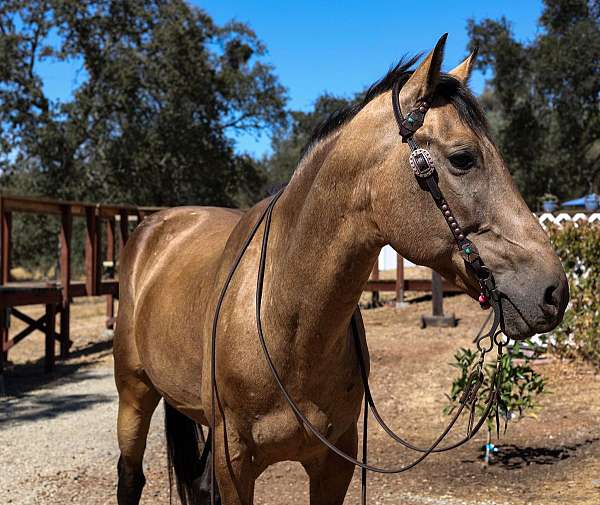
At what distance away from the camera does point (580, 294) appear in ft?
23.6

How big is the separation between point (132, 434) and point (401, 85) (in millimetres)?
2425

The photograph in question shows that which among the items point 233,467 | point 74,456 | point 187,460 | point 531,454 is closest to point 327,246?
point 233,467

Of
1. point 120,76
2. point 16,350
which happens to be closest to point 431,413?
point 16,350

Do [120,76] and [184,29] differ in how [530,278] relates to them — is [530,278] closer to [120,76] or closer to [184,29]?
[120,76]

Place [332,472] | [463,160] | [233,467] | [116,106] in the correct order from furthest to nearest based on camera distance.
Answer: [116,106], [332,472], [233,467], [463,160]

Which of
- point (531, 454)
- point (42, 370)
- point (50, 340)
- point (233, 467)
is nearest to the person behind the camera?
point (233, 467)

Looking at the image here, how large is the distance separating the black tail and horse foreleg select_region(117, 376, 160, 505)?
0.43ft

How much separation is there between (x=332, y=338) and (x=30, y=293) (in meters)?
7.21

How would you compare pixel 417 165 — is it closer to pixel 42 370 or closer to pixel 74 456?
pixel 74 456

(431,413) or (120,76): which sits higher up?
(120,76)

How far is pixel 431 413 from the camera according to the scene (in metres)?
6.13

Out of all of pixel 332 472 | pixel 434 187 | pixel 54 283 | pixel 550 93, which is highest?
pixel 550 93

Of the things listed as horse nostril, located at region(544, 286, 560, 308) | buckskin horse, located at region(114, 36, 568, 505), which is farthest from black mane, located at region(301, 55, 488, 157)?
horse nostril, located at region(544, 286, 560, 308)

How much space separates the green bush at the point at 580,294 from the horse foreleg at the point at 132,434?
17.0 feet
